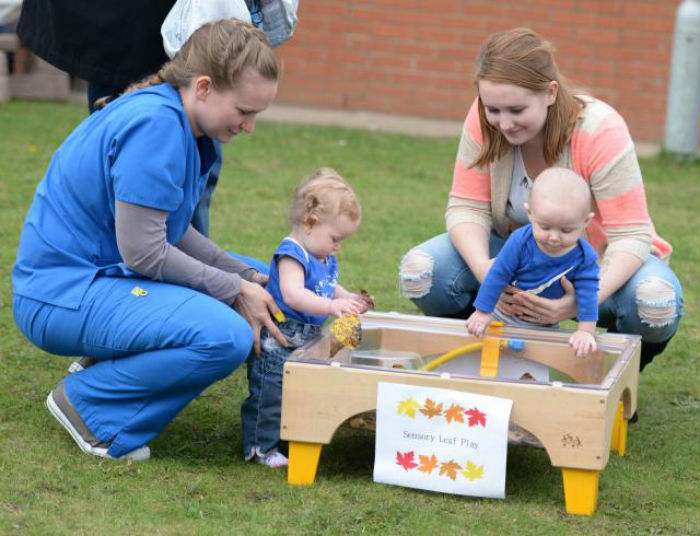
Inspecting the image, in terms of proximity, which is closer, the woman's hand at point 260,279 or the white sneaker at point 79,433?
the white sneaker at point 79,433

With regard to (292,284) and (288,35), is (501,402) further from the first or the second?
(288,35)

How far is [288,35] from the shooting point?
13.2 ft

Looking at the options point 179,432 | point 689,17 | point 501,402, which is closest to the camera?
point 501,402

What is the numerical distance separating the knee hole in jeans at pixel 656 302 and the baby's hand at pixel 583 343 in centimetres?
41

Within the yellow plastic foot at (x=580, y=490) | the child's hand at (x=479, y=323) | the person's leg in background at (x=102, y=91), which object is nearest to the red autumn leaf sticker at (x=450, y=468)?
the yellow plastic foot at (x=580, y=490)

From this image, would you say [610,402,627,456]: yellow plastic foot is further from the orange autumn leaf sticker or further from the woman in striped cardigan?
the orange autumn leaf sticker

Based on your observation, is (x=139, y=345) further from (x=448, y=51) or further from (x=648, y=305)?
(x=448, y=51)

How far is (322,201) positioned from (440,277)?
2.38 feet

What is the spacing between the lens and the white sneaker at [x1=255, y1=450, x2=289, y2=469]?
3.30 m

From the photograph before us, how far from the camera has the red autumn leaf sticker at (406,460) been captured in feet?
10.2

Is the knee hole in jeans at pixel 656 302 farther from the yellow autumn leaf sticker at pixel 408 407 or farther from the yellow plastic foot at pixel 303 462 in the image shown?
the yellow plastic foot at pixel 303 462

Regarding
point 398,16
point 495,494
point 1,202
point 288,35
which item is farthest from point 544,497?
point 398,16

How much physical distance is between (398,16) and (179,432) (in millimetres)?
5757

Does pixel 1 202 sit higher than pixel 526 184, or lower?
lower
